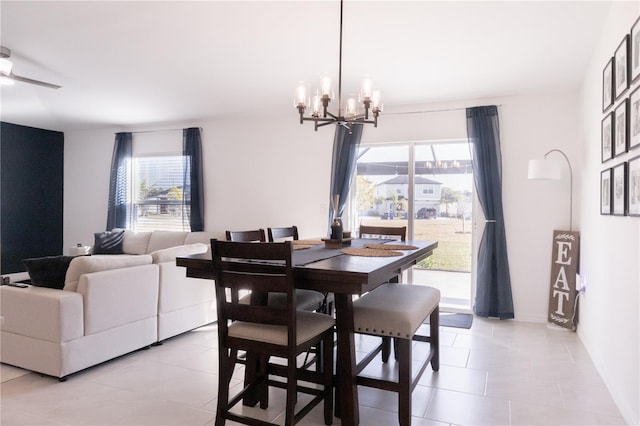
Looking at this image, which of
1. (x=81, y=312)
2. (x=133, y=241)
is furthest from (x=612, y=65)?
(x=133, y=241)

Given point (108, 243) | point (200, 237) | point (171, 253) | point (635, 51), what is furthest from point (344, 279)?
point (108, 243)

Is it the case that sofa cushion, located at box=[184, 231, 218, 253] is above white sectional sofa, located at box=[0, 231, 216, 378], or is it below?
above

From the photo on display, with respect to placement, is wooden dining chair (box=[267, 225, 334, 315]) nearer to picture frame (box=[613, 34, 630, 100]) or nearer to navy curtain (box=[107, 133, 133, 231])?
picture frame (box=[613, 34, 630, 100])

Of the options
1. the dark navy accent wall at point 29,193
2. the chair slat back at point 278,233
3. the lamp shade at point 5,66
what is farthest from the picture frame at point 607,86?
the dark navy accent wall at point 29,193

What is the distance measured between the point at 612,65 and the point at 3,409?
14.2ft

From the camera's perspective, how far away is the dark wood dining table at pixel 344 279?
1.87 metres

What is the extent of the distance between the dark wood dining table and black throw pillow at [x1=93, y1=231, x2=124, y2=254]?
14.2ft

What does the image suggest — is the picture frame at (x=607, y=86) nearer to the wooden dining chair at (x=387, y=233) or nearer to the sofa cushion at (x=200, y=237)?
the wooden dining chair at (x=387, y=233)

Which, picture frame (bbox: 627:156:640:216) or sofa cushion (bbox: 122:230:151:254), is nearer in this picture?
picture frame (bbox: 627:156:640:216)

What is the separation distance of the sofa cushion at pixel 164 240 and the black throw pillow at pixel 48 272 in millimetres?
2676

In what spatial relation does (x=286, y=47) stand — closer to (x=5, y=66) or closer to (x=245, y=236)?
(x=245, y=236)

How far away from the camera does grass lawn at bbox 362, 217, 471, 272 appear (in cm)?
484

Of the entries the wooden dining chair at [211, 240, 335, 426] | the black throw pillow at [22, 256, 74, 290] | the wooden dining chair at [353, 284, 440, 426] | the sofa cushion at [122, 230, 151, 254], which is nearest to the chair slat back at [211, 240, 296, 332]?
the wooden dining chair at [211, 240, 335, 426]

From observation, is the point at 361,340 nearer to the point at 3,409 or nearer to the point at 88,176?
the point at 3,409
